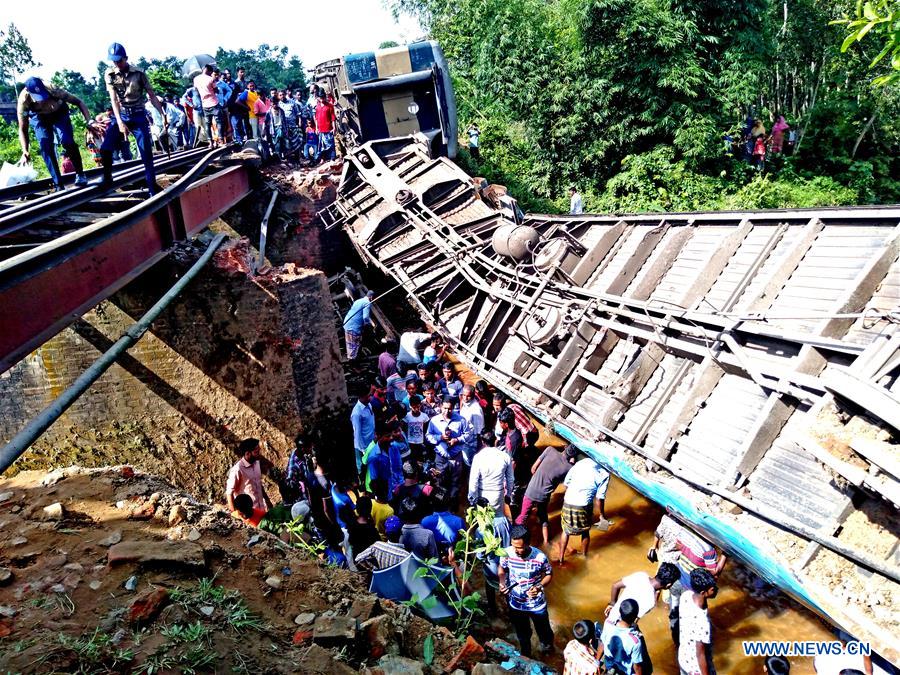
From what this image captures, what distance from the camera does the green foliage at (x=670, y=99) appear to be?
14781 mm

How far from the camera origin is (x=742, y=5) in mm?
14656

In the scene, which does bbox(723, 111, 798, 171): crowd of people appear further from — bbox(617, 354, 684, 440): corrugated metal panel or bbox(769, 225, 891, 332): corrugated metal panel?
bbox(617, 354, 684, 440): corrugated metal panel

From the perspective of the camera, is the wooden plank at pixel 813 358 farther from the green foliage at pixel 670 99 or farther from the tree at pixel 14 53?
the tree at pixel 14 53

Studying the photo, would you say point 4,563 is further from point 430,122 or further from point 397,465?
point 430,122

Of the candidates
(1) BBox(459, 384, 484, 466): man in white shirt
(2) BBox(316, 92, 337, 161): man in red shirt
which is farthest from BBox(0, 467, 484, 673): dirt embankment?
(2) BBox(316, 92, 337, 161): man in red shirt

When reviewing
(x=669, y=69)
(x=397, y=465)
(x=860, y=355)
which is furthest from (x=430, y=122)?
(x=860, y=355)

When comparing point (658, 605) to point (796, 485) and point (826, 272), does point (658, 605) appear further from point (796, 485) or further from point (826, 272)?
point (826, 272)

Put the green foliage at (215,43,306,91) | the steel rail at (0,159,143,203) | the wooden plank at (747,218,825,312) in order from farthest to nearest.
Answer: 1. the green foliage at (215,43,306,91)
2. the steel rail at (0,159,143,203)
3. the wooden plank at (747,218,825,312)

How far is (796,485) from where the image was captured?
389 cm

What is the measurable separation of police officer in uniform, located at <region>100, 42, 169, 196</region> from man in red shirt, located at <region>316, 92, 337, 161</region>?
26.6ft

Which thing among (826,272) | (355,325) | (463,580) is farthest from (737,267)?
(355,325)

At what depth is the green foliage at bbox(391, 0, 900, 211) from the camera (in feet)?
48.5

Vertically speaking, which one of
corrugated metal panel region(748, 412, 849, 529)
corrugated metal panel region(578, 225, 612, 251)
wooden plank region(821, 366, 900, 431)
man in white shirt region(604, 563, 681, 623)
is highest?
corrugated metal panel region(578, 225, 612, 251)

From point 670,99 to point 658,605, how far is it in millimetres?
13604
